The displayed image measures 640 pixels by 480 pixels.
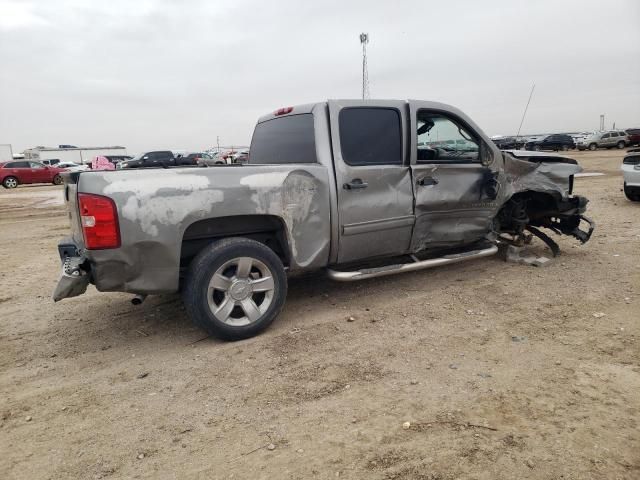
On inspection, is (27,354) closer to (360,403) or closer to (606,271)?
(360,403)

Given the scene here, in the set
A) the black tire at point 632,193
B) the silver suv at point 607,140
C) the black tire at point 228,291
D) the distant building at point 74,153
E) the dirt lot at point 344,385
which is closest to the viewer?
the dirt lot at point 344,385

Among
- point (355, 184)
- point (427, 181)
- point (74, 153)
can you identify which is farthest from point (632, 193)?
point (74, 153)

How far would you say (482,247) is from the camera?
5.49m

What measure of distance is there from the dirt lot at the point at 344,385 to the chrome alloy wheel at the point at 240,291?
0.78 ft

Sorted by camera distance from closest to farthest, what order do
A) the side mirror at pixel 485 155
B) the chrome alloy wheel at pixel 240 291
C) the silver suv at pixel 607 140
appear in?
the chrome alloy wheel at pixel 240 291 < the side mirror at pixel 485 155 < the silver suv at pixel 607 140

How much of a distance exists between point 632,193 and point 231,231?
9808 mm

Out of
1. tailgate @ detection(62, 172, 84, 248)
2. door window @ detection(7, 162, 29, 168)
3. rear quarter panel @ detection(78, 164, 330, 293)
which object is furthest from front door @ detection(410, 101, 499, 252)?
door window @ detection(7, 162, 29, 168)

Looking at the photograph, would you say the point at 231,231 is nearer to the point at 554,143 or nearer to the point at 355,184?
the point at 355,184

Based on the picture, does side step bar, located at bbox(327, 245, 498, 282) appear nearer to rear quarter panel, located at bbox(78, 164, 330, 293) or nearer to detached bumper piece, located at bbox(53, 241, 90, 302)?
rear quarter panel, located at bbox(78, 164, 330, 293)

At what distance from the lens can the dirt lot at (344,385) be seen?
2.29m

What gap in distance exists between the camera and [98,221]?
3137 millimetres

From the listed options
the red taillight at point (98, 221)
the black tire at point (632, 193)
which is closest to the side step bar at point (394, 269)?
the red taillight at point (98, 221)

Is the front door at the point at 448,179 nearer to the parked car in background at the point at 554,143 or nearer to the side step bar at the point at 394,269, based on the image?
the side step bar at the point at 394,269

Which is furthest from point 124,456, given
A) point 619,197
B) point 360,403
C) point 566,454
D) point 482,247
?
point 619,197
